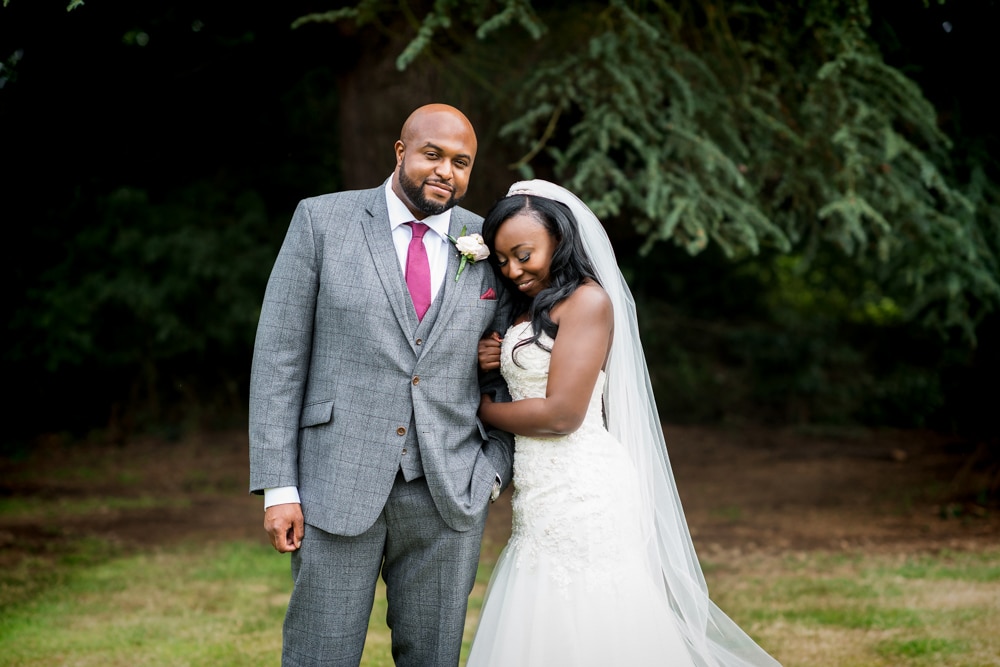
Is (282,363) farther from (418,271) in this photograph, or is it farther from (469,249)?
(469,249)

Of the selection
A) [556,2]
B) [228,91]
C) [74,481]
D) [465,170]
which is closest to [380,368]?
[465,170]

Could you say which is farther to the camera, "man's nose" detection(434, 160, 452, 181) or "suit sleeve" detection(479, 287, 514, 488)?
"suit sleeve" detection(479, 287, 514, 488)

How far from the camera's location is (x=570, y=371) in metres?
2.89

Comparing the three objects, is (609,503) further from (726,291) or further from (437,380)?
(726,291)

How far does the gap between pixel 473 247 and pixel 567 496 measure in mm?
861

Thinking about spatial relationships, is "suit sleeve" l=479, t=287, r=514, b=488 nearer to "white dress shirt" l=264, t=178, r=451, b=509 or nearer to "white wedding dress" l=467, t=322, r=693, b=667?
"white wedding dress" l=467, t=322, r=693, b=667

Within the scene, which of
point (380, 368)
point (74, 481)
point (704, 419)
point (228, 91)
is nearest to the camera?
point (380, 368)

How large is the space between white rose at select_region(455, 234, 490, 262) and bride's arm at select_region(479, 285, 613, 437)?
0.30m

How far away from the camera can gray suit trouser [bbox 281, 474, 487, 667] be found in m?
2.82

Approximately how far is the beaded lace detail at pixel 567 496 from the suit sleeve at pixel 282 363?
677 millimetres

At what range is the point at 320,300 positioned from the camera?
282cm

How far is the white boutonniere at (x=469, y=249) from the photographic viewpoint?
9.61 feet

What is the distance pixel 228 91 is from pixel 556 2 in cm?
285

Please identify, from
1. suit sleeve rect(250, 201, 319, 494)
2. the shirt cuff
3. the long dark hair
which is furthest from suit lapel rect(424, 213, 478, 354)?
the shirt cuff
